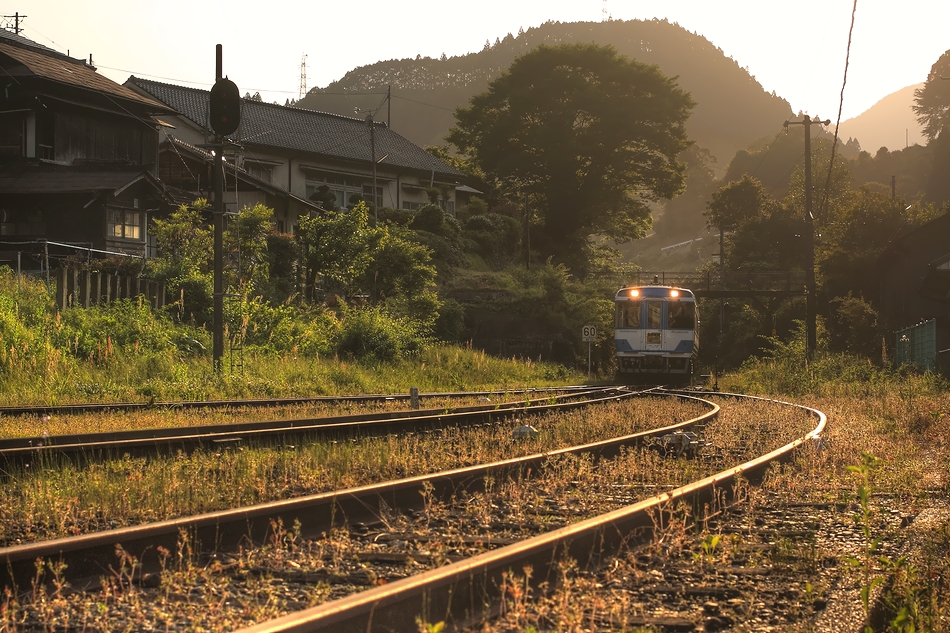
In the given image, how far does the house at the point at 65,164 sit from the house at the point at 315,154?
789 cm

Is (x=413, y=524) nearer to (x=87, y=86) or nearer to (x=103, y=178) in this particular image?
(x=103, y=178)

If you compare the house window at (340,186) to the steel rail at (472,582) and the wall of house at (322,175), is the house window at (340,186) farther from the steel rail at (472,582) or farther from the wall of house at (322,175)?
the steel rail at (472,582)

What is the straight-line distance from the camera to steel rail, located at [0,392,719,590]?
442 centimetres

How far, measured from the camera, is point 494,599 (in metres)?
4.12

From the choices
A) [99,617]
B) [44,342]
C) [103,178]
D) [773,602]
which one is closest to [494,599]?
[773,602]

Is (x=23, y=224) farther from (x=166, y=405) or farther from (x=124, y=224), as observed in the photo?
(x=166, y=405)

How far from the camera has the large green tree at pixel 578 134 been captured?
5419 centimetres

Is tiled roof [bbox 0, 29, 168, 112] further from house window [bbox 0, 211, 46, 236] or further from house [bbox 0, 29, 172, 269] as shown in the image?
house window [bbox 0, 211, 46, 236]

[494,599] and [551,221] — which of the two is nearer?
[494,599]

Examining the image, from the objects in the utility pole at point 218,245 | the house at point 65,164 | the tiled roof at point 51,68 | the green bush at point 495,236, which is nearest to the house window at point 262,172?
the tiled roof at point 51,68

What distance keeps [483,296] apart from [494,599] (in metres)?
33.4

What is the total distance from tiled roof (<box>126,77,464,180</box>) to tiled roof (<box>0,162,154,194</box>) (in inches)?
493

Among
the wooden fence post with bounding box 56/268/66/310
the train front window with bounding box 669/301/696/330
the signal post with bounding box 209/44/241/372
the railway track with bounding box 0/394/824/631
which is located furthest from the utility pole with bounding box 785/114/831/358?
the railway track with bounding box 0/394/824/631

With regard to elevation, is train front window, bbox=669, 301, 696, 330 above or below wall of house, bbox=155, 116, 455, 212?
below
